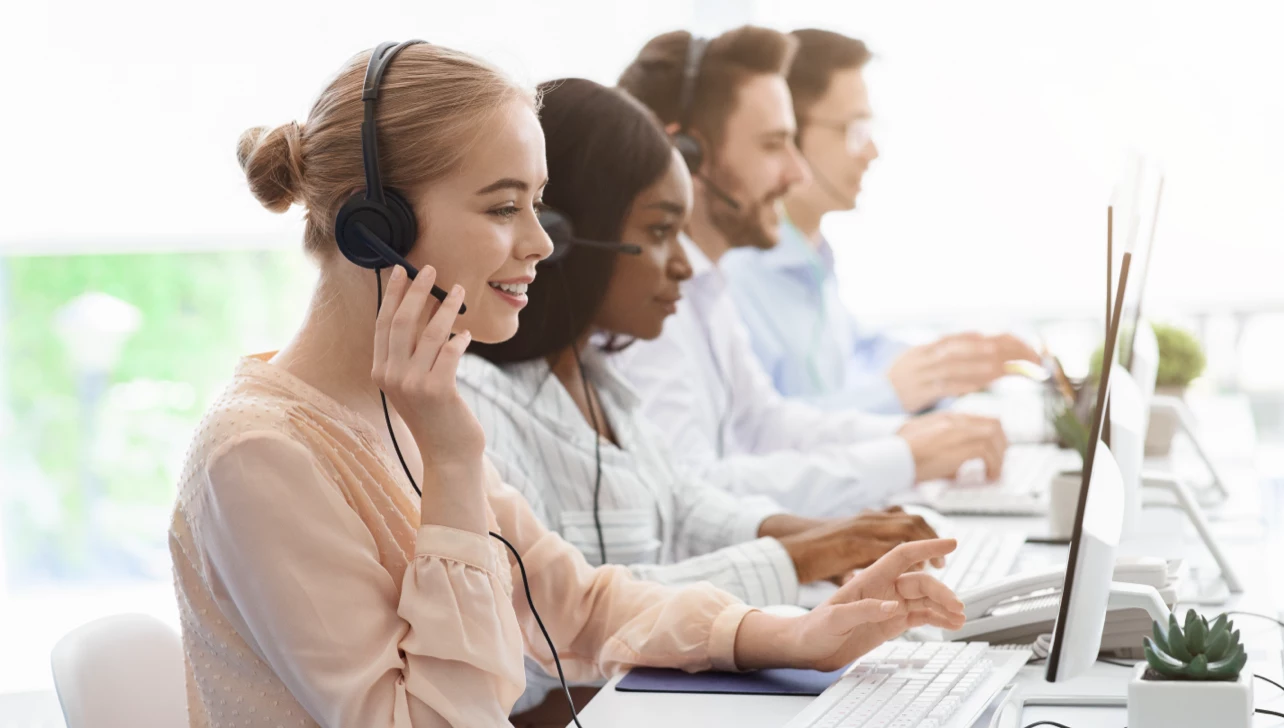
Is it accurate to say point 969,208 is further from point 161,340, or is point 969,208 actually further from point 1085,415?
point 161,340

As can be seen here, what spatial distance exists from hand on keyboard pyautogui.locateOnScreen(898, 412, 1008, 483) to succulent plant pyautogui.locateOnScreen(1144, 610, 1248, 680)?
1245 millimetres

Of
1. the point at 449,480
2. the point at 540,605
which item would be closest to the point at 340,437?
the point at 449,480

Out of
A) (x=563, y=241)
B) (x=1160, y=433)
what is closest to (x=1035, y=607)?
(x=563, y=241)

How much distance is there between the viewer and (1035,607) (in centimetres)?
112

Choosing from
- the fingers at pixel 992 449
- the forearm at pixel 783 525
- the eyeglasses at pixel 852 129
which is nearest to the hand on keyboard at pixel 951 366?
the fingers at pixel 992 449

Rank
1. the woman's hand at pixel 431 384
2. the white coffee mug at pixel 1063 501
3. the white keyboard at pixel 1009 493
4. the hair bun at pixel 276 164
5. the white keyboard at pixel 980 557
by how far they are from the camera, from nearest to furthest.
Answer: the woman's hand at pixel 431 384
the hair bun at pixel 276 164
the white keyboard at pixel 980 557
the white coffee mug at pixel 1063 501
the white keyboard at pixel 1009 493

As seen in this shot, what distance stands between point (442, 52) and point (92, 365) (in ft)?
8.88

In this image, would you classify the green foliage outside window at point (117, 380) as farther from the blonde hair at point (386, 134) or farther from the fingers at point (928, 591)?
the fingers at point (928, 591)

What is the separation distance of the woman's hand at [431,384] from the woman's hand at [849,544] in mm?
568

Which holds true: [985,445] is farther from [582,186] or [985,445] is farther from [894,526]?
[582,186]

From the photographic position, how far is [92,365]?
10.9ft

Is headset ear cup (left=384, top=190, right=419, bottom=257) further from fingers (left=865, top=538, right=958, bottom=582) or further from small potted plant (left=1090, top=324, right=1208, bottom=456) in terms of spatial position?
small potted plant (left=1090, top=324, right=1208, bottom=456)

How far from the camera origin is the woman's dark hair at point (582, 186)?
1554 millimetres

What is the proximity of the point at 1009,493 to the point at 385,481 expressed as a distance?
121cm
